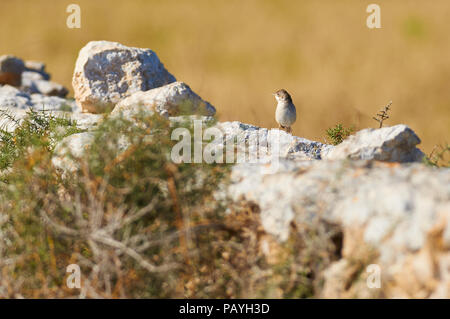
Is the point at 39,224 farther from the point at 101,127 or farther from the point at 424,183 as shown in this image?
the point at 424,183

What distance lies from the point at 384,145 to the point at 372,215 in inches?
49.8

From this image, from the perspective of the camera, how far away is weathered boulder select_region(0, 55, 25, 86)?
397 inches

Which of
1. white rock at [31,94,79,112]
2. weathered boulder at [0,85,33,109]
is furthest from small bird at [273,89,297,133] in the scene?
weathered boulder at [0,85,33,109]

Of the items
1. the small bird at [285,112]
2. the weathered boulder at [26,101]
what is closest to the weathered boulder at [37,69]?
the weathered boulder at [26,101]

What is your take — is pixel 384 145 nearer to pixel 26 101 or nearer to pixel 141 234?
pixel 141 234

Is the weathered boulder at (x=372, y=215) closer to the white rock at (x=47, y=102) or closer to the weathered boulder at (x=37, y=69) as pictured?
the white rock at (x=47, y=102)

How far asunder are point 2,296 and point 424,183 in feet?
9.08

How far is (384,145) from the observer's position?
4500mm

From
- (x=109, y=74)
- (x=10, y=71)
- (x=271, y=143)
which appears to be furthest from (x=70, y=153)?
(x=10, y=71)

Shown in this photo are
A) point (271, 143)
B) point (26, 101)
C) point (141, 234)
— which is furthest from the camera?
point (26, 101)

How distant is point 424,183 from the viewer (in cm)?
345

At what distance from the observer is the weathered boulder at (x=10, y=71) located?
1009 centimetres

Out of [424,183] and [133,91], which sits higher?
[133,91]

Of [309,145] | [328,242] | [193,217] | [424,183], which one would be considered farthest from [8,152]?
[424,183]
